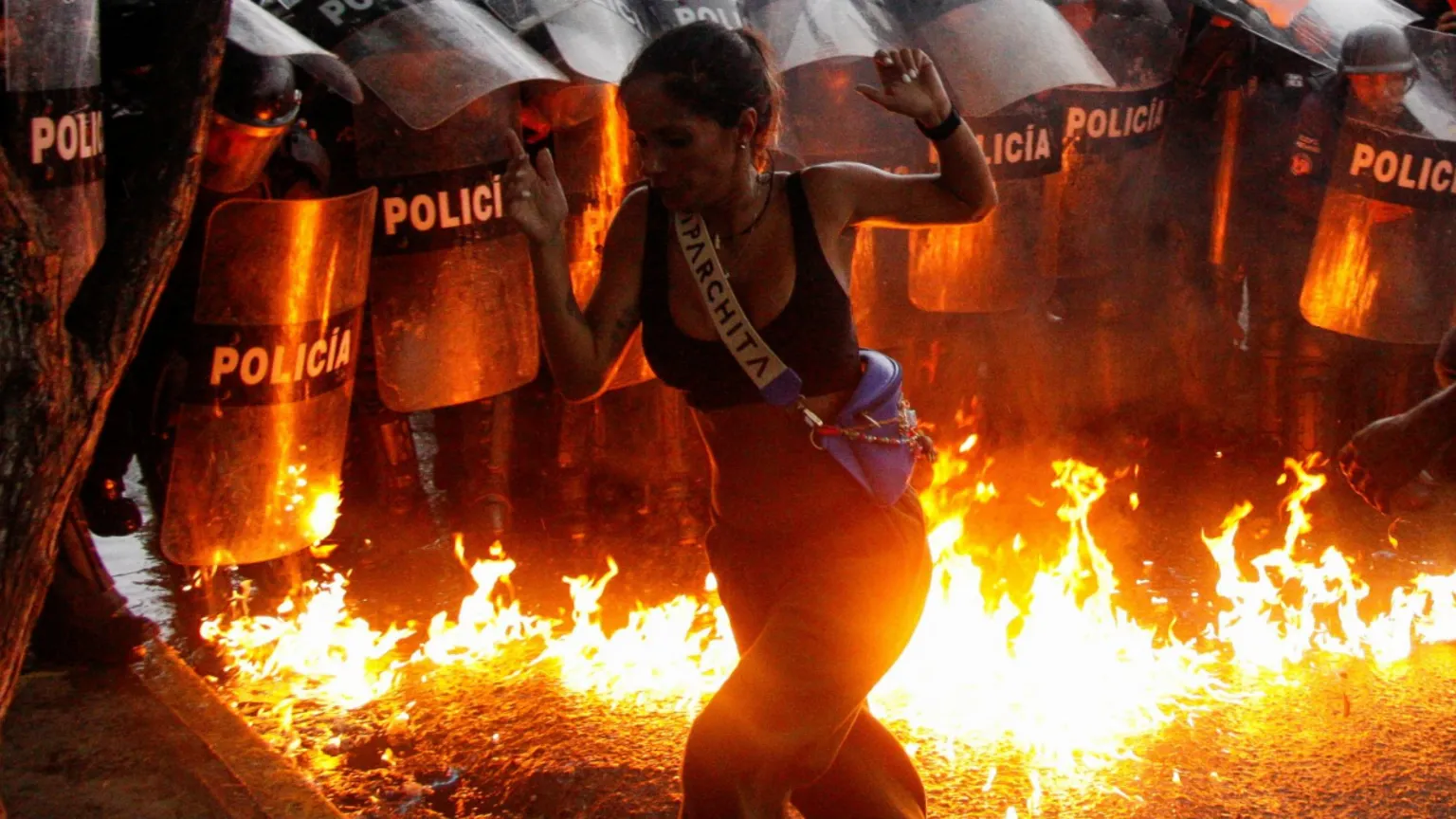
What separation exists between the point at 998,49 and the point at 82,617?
4409 millimetres

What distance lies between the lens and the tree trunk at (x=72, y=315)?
10.0ft

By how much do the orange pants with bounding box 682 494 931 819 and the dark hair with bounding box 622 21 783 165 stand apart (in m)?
0.90

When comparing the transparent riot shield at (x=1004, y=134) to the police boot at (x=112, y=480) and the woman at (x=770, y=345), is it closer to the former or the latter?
the woman at (x=770, y=345)

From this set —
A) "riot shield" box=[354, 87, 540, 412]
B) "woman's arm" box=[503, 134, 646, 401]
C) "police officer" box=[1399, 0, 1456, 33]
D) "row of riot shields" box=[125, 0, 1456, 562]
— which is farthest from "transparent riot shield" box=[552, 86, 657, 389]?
"police officer" box=[1399, 0, 1456, 33]

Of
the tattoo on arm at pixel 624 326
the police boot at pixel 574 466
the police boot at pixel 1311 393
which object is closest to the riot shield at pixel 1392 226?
the police boot at pixel 1311 393

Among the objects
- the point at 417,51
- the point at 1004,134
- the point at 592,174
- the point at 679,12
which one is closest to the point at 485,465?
the point at 592,174

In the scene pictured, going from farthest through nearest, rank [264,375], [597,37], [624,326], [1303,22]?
1. [1303,22]
2. [597,37]
3. [264,375]
4. [624,326]

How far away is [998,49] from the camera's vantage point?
6297mm

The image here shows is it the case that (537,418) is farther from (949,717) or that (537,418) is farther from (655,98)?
(655,98)

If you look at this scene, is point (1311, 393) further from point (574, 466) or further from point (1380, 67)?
point (574, 466)

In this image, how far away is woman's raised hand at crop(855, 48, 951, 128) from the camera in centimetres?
294

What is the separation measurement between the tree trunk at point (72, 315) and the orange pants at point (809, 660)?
1.49 m

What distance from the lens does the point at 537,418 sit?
6.79 meters

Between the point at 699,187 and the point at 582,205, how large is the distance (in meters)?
2.86
